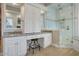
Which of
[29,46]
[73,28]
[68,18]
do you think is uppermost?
[68,18]

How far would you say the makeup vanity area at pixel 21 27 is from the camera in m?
2.04

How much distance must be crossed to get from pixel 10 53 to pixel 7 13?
2.27 feet

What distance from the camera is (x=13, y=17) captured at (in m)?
2.11

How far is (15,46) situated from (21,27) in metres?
0.35

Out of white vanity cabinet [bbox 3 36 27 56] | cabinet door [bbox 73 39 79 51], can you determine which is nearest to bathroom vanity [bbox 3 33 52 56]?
white vanity cabinet [bbox 3 36 27 56]

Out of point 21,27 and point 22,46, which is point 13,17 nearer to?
point 21,27

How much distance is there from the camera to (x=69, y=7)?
2.11 m

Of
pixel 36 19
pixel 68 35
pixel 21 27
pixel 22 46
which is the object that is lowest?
pixel 22 46

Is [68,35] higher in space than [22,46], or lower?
higher

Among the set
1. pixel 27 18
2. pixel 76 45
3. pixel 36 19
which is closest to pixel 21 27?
pixel 27 18

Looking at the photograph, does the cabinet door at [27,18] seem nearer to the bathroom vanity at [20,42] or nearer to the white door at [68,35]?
the bathroom vanity at [20,42]

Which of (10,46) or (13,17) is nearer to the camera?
(10,46)

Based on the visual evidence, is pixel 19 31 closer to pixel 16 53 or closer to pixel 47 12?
pixel 16 53

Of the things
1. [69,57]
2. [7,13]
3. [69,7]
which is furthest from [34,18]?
[69,57]
